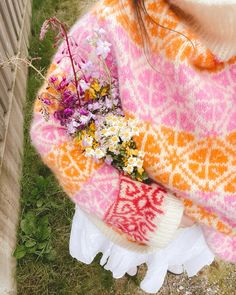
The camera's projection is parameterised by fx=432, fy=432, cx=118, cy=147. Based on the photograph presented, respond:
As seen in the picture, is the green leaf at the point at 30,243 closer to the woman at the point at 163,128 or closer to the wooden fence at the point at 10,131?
the wooden fence at the point at 10,131

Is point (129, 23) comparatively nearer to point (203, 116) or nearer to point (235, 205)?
point (203, 116)

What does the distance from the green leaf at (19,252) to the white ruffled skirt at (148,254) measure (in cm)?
49

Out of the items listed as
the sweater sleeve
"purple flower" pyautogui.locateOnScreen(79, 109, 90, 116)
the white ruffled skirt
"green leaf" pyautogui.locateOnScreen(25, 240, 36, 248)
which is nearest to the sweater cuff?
the sweater sleeve

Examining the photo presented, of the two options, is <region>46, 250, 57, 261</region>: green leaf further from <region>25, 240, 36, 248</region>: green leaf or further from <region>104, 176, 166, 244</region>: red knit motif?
<region>104, 176, 166, 244</region>: red knit motif

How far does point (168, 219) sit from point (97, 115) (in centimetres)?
34

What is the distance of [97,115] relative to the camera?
43.5 inches

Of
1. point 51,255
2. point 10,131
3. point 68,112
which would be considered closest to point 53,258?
point 51,255

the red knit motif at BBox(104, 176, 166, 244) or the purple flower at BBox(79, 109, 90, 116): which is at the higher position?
the purple flower at BBox(79, 109, 90, 116)

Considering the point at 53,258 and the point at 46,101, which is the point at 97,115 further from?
the point at 53,258

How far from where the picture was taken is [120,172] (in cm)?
115

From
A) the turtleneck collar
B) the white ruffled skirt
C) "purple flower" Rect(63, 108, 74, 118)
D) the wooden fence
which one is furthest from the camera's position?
the wooden fence

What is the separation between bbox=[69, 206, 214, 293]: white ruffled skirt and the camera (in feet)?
4.74

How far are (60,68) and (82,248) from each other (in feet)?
2.44

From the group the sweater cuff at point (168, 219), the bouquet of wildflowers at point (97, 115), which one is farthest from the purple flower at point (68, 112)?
the sweater cuff at point (168, 219)
